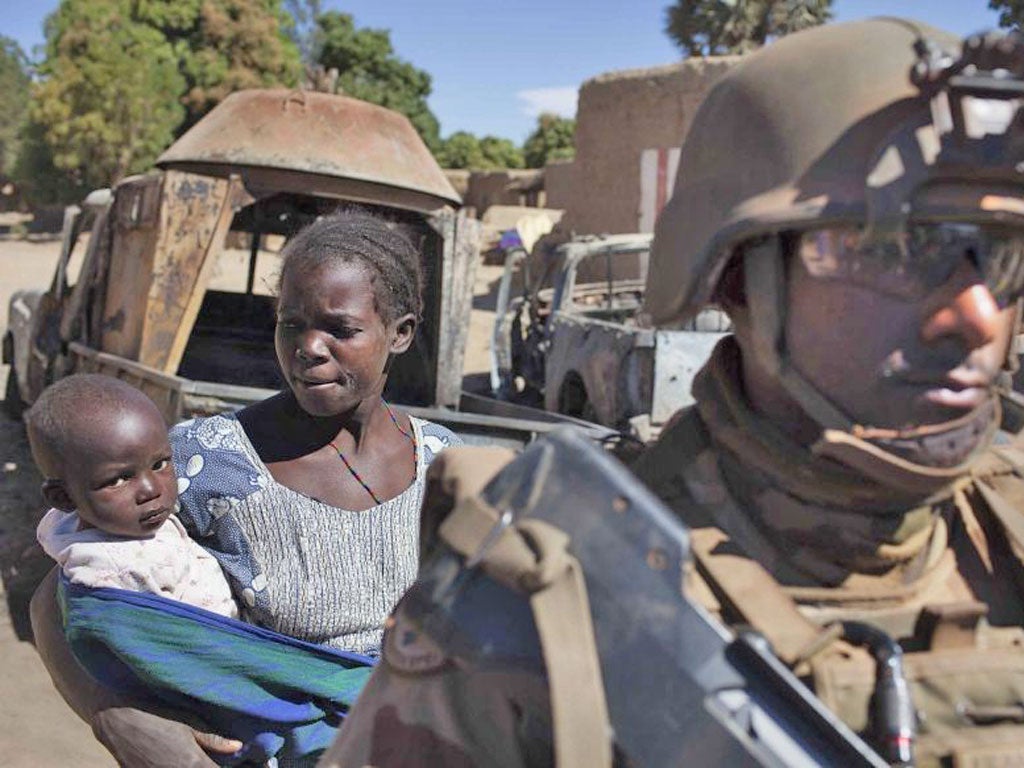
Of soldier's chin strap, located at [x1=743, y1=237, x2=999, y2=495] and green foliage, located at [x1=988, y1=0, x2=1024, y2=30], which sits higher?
green foliage, located at [x1=988, y1=0, x2=1024, y2=30]

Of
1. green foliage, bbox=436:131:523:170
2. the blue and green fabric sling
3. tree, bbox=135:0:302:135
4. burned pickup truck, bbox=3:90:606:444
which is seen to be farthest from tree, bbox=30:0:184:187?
the blue and green fabric sling

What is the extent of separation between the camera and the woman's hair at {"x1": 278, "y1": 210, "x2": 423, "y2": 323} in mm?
2178

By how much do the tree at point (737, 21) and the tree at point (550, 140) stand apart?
7337 millimetres

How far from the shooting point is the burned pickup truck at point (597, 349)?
6.23m

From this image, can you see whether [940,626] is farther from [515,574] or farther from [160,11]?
[160,11]

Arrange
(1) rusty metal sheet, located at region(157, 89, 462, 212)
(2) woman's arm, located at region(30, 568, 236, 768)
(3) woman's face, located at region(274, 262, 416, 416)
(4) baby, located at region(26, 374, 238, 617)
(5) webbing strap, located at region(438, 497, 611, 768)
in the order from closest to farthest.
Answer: (5) webbing strap, located at region(438, 497, 611, 768), (2) woman's arm, located at region(30, 568, 236, 768), (4) baby, located at region(26, 374, 238, 617), (3) woman's face, located at region(274, 262, 416, 416), (1) rusty metal sheet, located at region(157, 89, 462, 212)

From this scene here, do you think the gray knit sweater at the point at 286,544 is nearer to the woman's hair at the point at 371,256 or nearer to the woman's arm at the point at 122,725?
the woman's arm at the point at 122,725

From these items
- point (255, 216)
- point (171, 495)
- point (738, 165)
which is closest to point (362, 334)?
point (171, 495)

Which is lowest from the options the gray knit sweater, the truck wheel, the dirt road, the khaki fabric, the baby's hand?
the dirt road

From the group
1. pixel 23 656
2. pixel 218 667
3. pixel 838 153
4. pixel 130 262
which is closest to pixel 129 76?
pixel 130 262

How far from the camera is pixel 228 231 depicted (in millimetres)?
6277

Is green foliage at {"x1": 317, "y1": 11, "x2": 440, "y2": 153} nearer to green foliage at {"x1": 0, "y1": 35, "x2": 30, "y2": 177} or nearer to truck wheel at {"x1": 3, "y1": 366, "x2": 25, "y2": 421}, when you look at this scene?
green foliage at {"x1": 0, "y1": 35, "x2": 30, "y2": 177}

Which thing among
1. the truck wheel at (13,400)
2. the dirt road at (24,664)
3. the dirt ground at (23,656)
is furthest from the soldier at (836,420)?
the truck wheel at (13,400)

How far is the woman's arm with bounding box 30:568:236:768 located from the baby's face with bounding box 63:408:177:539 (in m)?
0.21
